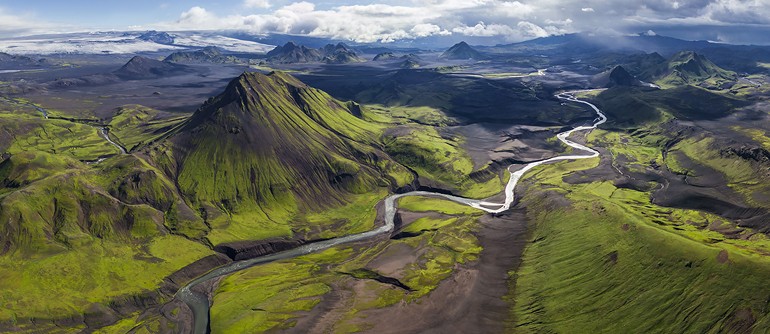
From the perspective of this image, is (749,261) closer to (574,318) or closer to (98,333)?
(574,318)

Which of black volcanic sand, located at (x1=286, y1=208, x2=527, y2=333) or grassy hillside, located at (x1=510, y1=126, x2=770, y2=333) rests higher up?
grassy hillside, located at (x1=510, y1=126, x2=770, y2=333)

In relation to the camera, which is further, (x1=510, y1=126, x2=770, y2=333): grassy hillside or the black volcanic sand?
the black volcanic sand

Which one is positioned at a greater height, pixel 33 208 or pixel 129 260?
pixel 33 208

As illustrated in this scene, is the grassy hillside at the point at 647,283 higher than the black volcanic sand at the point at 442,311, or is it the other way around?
the grassy hillside at the point at 647,283

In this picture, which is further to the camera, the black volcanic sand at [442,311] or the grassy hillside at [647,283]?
the black volcanic sand at [442,311]

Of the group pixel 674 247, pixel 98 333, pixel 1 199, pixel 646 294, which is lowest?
pixel 98 333

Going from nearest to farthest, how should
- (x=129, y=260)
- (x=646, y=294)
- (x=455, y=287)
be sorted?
(x=646, y=294) → (x=455, y=287) → (x=129, y=260)

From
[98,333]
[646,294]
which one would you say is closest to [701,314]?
[646,294]

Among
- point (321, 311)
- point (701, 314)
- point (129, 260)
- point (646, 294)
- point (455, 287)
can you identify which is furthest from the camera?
point (129, 260)

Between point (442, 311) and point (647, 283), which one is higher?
point (647, 283)

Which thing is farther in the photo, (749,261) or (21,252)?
(21,252)

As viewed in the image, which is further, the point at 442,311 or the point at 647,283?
the point at 442,311
